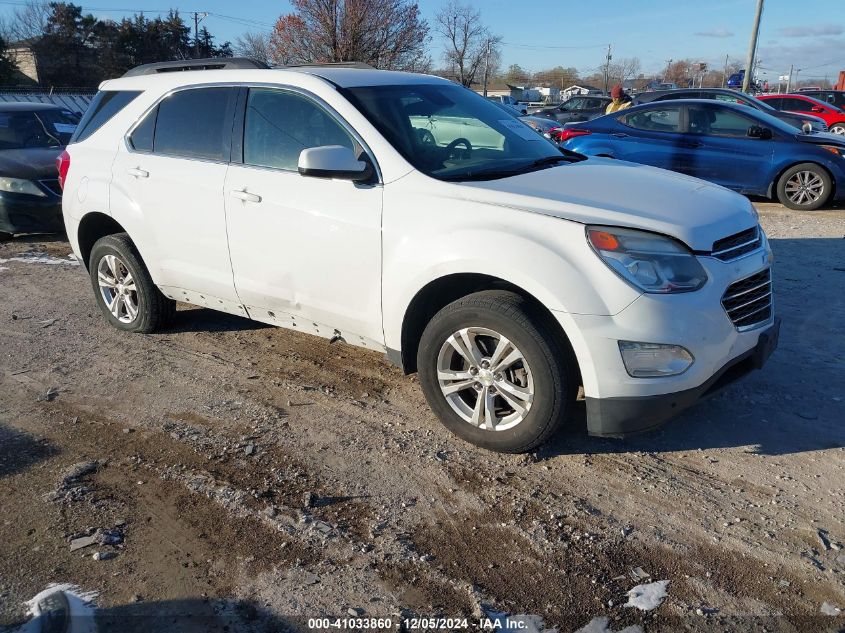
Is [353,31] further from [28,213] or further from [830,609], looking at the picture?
[830,609]

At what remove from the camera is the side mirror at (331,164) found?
3764 millimetres

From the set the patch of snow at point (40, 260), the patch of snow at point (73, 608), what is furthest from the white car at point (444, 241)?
the patch of snow at point (40, 260)

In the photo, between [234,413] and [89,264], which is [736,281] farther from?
[89,264]

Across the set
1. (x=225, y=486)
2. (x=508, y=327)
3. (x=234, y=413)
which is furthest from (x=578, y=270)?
(x=234, y=413)

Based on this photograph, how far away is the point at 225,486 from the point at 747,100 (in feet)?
43.5

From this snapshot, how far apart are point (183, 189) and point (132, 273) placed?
971 millimetres

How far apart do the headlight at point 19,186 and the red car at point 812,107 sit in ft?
57.9

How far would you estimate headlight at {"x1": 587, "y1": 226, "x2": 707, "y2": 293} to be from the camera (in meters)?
3.21

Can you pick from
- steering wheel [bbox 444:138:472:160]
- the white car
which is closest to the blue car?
the white car

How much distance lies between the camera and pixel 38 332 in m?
5.71

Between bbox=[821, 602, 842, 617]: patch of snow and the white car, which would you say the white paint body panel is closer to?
the white car

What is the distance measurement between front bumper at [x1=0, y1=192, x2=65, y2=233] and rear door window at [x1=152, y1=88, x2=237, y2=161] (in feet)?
15.3

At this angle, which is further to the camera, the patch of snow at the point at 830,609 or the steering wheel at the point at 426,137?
the steering wheel at the point at 426,137

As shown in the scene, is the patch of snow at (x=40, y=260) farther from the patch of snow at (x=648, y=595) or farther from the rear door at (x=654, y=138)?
the rear door at (x=654, y=138)
